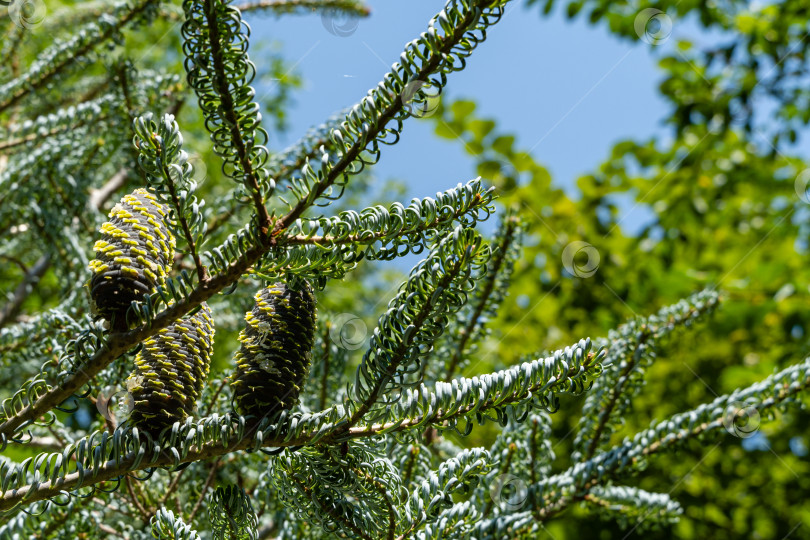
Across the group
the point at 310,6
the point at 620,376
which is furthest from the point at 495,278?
the point at 310,6

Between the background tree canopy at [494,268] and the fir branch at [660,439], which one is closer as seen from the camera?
the background tree canopy at [494,268]

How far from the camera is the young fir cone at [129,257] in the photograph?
63 cm

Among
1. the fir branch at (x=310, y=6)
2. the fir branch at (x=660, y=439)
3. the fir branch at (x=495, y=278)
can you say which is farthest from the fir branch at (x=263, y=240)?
the fir branch at (x=310, y=6)

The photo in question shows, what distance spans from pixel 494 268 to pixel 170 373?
1.95 feet

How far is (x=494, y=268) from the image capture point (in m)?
1.10

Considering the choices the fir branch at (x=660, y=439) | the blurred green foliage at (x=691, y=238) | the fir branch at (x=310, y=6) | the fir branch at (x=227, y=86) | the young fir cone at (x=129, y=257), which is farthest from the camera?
the blurred green foliage at (x=691, y=238)

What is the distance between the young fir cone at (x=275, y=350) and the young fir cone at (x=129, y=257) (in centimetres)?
11

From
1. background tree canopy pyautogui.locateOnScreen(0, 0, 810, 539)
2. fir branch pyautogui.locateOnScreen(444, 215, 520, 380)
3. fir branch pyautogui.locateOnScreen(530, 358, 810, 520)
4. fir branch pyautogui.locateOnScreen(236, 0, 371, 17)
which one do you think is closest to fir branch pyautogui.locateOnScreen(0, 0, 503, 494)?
background tree canopy pyautogui.locateOnScreen(0, 0, 810, 539)

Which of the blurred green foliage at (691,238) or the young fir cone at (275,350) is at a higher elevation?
the blurred green foliage at (691,238)

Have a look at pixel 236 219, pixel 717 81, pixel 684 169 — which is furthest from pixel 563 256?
pixel 236 219

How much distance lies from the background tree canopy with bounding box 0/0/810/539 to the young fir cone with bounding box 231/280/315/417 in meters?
0.06

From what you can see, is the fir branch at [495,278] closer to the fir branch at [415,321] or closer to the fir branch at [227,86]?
the fir branch at [415,321]

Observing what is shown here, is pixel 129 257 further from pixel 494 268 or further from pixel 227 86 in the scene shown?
pixel 494 268

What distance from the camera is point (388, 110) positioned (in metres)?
0.57
